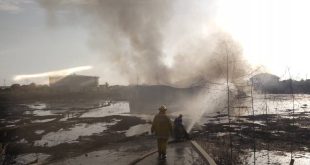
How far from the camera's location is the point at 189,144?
16.2 meters

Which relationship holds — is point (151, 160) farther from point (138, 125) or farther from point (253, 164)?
point (138, 125)

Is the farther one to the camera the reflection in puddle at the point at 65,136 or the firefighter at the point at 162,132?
the reflection in puddle at the point at 65,136

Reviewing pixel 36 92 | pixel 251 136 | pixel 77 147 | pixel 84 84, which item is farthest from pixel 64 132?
pixel 84 84

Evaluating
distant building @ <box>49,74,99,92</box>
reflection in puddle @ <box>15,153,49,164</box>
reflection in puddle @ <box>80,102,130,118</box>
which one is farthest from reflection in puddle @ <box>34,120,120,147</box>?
distant building @ <box>49,74,99,92</box>

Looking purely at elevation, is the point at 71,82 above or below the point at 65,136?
above

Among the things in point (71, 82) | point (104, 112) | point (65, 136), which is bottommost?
point (65, 136)

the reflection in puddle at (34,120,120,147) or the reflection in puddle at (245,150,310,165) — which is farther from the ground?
the reflection in puddle at (34,120,120,147)

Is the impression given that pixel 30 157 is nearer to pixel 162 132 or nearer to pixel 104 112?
pixel 162 132

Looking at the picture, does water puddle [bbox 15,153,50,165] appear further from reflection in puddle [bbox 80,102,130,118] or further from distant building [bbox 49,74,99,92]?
distant building [bbox 49,74,99,92]

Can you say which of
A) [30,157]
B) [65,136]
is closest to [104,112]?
[65,136]

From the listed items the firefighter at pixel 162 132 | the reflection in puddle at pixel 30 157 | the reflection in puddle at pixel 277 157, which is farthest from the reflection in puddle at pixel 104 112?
the firefighter at pixel 162 132

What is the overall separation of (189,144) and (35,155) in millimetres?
9622

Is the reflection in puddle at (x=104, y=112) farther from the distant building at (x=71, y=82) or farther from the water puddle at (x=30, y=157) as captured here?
the distant building at (x=71, y=82)

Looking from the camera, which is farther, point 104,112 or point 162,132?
point 104,112
